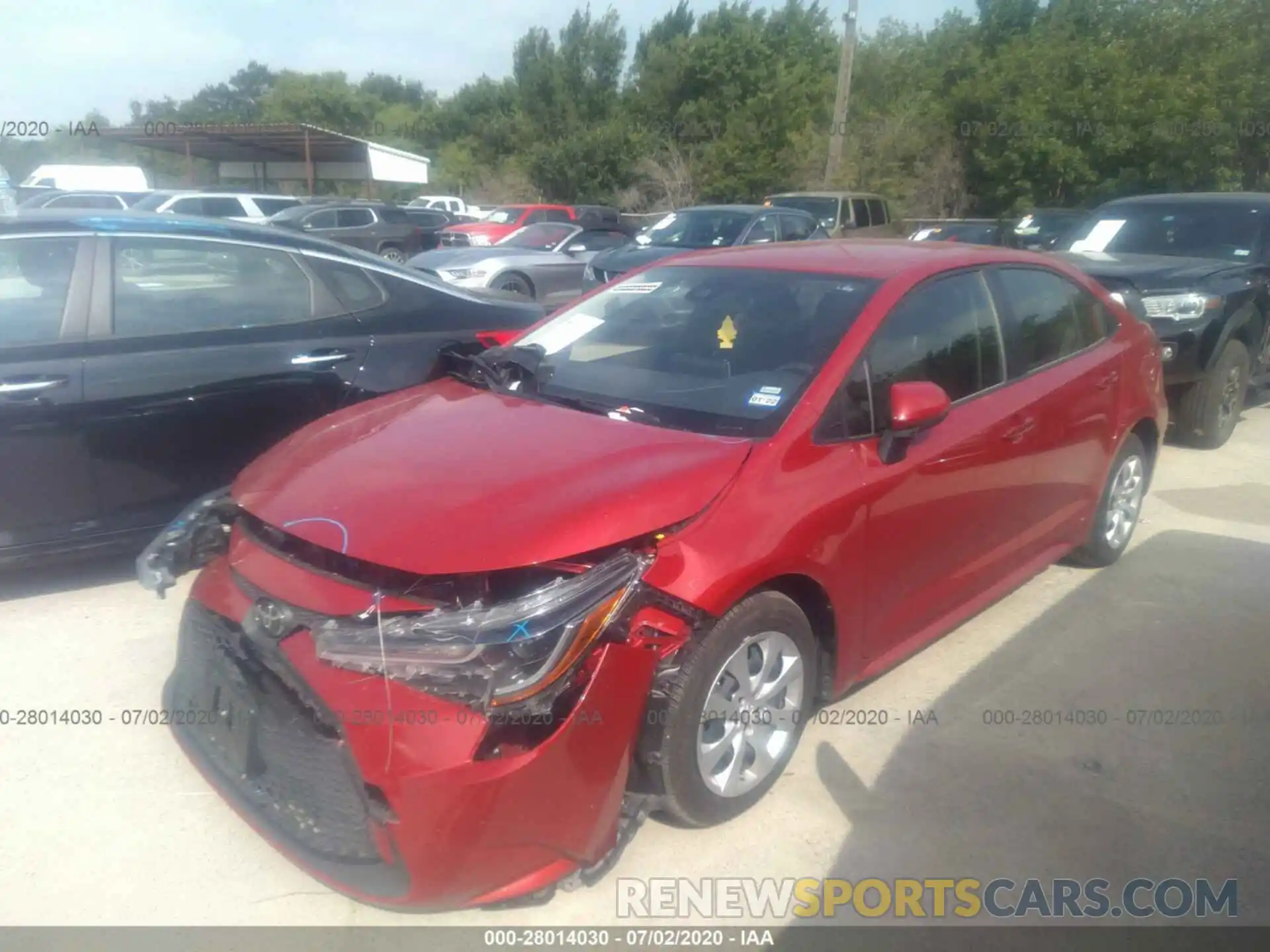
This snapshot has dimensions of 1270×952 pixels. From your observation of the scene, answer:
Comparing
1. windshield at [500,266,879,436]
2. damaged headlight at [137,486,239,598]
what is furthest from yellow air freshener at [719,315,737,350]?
damaged headlight at [137,486,239,598]

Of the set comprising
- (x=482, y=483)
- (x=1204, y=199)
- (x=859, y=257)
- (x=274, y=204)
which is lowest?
(x=482, y=483)

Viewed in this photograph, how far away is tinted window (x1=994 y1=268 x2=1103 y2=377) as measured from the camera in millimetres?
4145

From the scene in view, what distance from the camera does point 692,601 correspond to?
2.69 meters

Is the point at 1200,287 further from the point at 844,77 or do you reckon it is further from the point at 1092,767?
the point at 844,77

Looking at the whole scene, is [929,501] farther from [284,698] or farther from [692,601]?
[284,698]

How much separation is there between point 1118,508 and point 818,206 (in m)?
14.3

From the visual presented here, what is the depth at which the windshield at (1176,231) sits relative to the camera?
8195mm

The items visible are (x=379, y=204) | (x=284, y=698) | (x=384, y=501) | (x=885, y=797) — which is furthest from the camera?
(x=379, y=204)

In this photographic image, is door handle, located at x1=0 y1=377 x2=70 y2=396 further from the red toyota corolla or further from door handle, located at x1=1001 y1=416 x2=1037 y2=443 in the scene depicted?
door handle, located at x1=1001 y1=416 x2=1037 y2=443

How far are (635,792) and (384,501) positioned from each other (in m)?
1.04

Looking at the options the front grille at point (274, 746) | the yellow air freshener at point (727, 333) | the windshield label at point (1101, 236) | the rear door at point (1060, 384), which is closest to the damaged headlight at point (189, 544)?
the front grille at point (274, 746)

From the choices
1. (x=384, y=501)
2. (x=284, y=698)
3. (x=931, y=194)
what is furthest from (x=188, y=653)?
(x=931, y=194)

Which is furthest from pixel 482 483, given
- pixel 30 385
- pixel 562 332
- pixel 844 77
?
pixel 844 77

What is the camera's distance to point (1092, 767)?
3539 millimetres
